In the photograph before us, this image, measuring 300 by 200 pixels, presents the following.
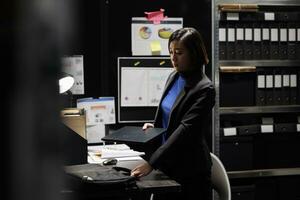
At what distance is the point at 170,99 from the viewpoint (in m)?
2.47

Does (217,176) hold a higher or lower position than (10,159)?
lower

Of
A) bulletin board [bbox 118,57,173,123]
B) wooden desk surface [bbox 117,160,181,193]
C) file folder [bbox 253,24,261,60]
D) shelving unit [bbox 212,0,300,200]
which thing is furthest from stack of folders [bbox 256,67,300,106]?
wooden desk surface [bbox 117,160,181,193]

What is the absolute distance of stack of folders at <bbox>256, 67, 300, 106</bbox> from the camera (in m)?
3.53

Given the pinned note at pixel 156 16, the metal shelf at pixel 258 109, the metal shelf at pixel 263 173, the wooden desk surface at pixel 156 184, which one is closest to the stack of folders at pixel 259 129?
the metal shelf at pixel 258 109

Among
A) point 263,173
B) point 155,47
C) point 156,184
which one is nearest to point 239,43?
point 155,47

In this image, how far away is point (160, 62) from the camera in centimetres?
352

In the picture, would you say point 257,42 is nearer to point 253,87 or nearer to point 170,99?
point 253,87

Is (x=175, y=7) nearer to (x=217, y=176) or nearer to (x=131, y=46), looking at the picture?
(x=131, y=46)

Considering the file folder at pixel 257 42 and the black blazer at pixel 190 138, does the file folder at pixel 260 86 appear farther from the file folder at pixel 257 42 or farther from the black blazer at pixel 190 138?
the black blazer at pixel 190 138

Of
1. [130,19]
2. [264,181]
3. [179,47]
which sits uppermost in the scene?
[130,19]

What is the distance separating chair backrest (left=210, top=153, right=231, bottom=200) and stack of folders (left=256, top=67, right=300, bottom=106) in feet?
4.12

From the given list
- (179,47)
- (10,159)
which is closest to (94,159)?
(179,47)

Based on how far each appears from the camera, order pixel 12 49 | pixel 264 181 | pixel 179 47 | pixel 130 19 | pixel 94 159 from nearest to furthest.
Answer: pixel 12 49
pixel 179 47
pixel 94 159
pixel 130 19
pixel 264 181

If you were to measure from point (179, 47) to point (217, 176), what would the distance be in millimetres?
688
